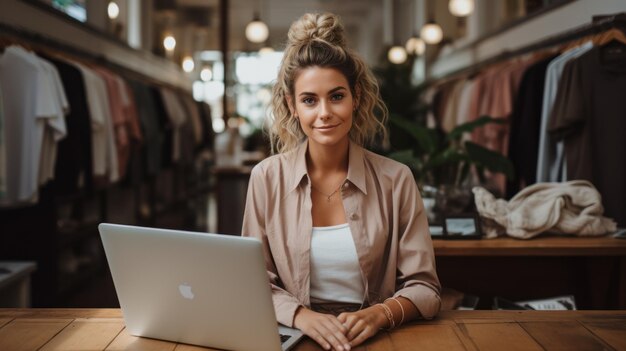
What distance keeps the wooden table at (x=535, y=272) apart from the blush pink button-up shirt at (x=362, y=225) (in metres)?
0.69

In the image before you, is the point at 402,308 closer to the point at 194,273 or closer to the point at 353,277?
the point at 353,277

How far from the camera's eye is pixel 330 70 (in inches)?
63.5

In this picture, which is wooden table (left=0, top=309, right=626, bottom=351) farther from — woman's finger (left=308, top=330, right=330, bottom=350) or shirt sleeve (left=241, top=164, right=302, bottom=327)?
shirt sleeve (left=241, top=164, right=302, bottom=327)

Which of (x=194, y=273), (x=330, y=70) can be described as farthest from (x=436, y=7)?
(x=194, y=273)

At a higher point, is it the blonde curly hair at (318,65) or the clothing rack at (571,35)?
the clothing rack at (571,35)

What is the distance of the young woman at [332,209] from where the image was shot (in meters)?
1.58

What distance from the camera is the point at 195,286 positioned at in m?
1.19

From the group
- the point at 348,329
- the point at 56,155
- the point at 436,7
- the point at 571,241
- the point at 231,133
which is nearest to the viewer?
the point at 348,329

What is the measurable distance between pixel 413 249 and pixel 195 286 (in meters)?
0.60

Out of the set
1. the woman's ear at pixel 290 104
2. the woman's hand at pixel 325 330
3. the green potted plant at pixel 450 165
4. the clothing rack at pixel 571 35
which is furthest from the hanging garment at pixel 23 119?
the clothing rack at pixel 571 35

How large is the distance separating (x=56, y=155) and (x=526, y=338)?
3162 millimetres

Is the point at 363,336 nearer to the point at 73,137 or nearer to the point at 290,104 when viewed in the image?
the point at 290,104

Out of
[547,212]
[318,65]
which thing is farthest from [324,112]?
[547,212]

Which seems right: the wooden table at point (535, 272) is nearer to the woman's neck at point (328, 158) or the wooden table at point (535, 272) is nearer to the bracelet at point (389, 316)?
the woman's neck at point (328, 158)
